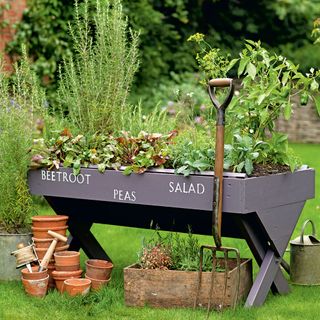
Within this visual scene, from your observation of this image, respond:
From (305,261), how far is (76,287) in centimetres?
138

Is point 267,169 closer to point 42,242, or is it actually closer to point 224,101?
point 224,101

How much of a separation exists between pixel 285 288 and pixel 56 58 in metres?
6.09

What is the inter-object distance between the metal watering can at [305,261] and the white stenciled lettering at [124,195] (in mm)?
1105

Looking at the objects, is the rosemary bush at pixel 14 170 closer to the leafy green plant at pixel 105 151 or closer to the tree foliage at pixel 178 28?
the leafy green plant at pixel 105 151

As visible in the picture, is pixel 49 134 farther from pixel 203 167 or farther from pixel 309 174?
pixel 309 174

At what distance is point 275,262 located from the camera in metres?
4.48

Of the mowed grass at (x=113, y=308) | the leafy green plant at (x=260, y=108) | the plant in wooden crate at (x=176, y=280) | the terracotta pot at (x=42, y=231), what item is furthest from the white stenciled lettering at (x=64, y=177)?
the leafy green plant at (x=260, y=108)

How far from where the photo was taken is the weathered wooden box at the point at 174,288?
429 cm

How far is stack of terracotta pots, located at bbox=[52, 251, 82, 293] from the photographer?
4.68 meters

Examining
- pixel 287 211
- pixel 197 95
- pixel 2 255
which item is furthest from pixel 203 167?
pixel 197 95

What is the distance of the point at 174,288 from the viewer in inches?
171

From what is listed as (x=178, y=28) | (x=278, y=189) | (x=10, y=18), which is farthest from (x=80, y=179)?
(x=178, y=28)

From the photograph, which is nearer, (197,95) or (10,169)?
(10,169)

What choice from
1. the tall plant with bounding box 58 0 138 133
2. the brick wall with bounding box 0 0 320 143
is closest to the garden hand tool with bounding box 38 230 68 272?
the tall plant with bounding box 58 0 138 133
